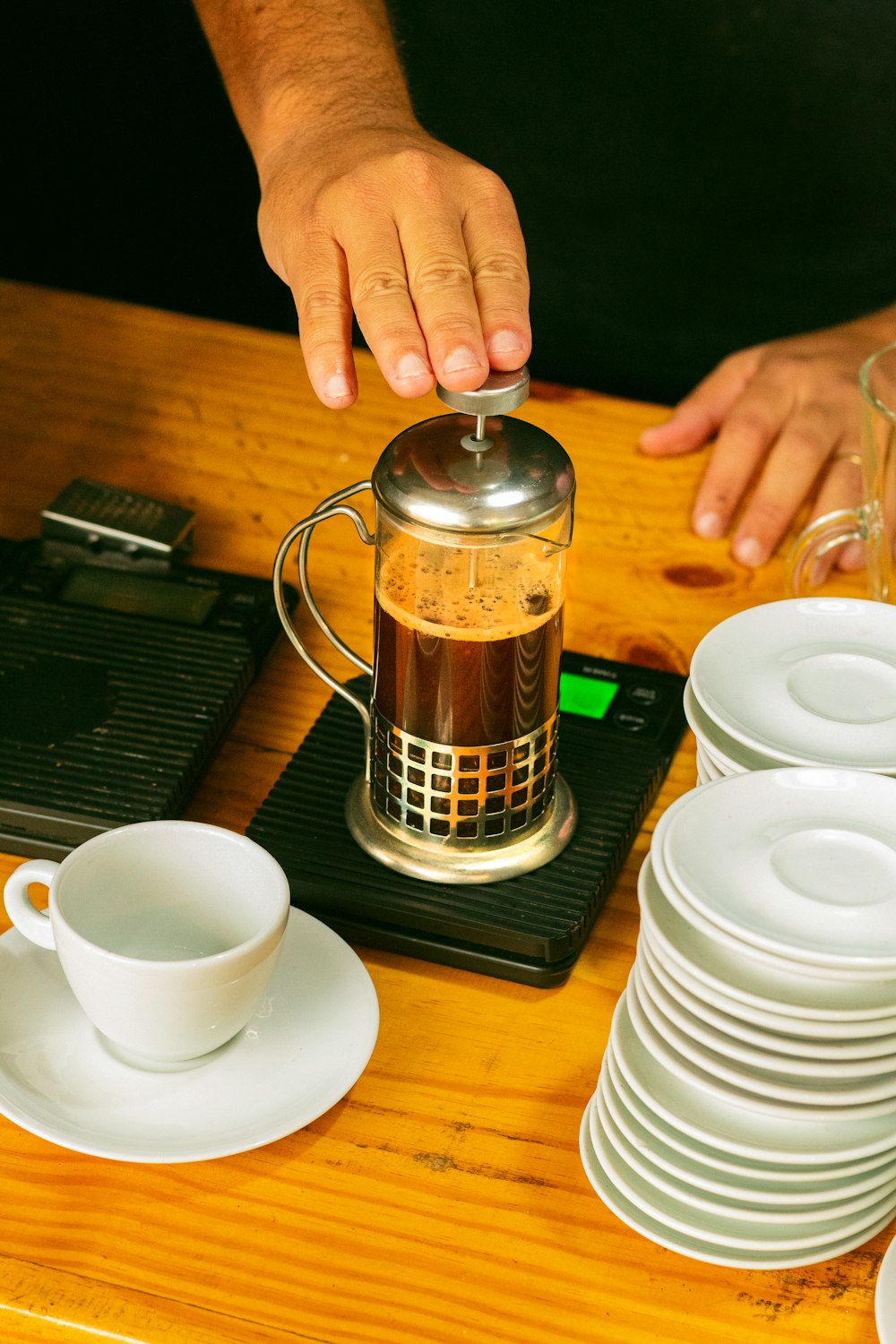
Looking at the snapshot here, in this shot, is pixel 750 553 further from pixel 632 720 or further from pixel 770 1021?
pixel 770 1021

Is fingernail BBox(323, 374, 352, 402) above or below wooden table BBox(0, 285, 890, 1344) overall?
above

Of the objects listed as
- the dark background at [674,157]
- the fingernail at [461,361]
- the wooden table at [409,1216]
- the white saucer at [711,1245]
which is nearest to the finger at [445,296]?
the fingernail at [461,361]

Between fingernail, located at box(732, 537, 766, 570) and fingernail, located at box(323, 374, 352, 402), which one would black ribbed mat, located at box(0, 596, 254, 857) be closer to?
fingernail, located at box(323, 374, 352, 402)

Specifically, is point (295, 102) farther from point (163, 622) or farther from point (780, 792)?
point (780, 792)

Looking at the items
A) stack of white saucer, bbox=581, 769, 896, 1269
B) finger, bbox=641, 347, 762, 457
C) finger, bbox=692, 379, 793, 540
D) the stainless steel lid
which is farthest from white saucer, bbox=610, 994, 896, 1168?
finger, bbox=641, 347, 762, 457

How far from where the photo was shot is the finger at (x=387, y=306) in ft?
2.64

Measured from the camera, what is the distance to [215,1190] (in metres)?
0.70

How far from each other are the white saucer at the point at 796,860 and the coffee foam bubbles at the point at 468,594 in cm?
17

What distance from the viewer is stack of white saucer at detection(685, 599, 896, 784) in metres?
0.75

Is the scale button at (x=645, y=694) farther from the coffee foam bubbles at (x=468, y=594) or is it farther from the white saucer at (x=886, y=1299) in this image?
the white saucer at (x=886, y=1299)

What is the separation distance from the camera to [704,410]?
4.40 ft

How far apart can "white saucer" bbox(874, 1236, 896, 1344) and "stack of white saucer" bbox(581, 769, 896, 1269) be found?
0.8 inches

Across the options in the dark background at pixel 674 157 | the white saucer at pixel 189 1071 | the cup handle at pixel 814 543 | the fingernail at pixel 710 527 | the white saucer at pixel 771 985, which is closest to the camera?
the white saucer at pixel 771 985

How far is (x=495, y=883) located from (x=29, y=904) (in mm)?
258
